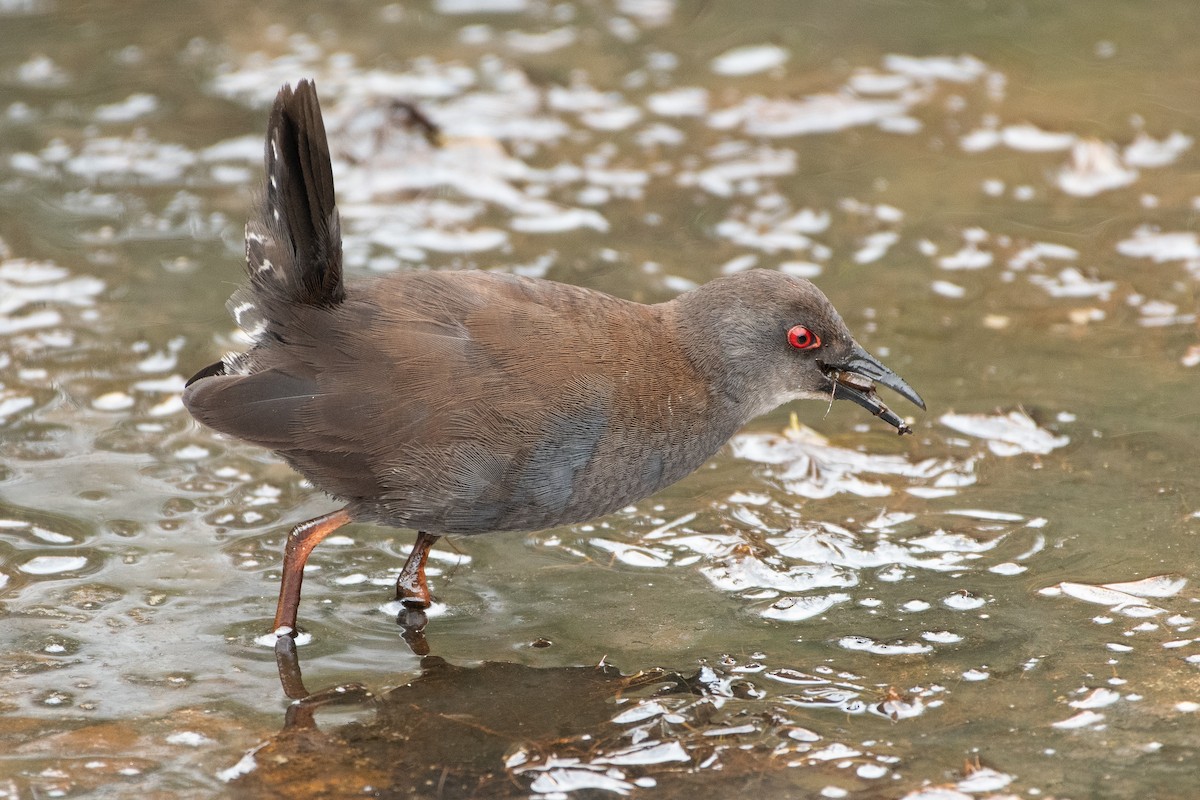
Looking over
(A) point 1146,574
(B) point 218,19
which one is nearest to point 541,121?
(B) point 218,19

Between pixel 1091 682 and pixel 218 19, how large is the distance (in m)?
7.11

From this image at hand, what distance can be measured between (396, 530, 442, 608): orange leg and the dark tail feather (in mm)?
836

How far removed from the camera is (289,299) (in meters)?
4.29

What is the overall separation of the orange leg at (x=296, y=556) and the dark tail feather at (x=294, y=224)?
0.61 metres

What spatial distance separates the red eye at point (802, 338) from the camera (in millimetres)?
4621

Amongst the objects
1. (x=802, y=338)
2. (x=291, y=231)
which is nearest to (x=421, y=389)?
(x=291, y=231)

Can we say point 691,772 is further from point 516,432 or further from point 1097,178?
point 1097,178

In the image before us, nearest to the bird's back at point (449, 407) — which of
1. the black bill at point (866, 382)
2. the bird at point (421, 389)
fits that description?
the bird at point (421, 389)

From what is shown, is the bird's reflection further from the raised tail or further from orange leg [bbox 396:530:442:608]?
the raised tail

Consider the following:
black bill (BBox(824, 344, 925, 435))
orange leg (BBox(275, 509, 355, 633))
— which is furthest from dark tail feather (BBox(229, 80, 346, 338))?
black bill (BBox(824, 344, 925, 435))

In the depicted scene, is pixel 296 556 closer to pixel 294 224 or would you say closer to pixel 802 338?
pixel 294 224

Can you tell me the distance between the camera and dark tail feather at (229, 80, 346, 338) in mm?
4105

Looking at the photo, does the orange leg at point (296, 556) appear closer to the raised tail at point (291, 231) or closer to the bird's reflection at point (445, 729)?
the bird's reflection at point (445, 729)

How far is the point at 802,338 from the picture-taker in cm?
463
